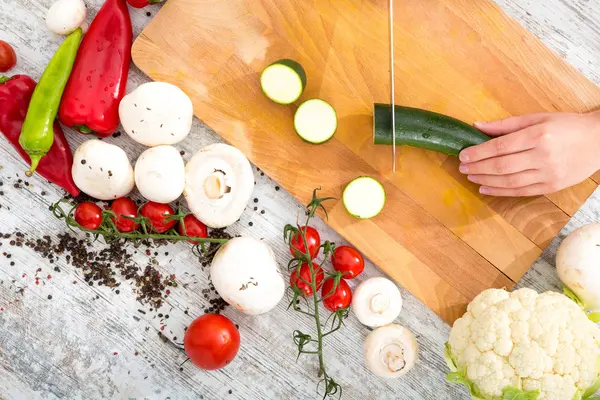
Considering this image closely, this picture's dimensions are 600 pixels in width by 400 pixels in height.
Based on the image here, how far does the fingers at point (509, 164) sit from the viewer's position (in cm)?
171

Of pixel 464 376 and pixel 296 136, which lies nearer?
pixel 464 376

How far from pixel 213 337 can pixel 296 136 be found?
757 millimetres

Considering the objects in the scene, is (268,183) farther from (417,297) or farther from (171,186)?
(417,297)

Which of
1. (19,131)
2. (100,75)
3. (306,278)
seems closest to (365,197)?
(306,278)

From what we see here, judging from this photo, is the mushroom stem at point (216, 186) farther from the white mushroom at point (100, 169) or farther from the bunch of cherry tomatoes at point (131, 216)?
the white mushroom at point (100, 169)

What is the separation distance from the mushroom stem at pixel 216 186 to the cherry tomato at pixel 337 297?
49 centimetres

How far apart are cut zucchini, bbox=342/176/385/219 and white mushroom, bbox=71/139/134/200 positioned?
790 mm

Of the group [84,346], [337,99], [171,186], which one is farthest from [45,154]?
[337,99]

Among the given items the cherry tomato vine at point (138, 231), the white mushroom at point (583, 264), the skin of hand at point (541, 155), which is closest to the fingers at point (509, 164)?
the skin of hand at point (541, 155)

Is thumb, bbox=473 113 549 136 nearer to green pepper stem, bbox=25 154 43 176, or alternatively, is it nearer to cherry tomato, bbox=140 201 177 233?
cherry tomato, bbox=140 201 177 233

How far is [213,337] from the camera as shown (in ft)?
5.63

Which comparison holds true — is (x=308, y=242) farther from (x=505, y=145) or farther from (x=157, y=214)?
(x=505, y=145)

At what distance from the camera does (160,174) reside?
1744mm

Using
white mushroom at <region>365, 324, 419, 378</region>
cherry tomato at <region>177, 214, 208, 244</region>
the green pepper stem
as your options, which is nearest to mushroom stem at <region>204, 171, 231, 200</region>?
cherry tomato at <region>177, 214, 208, 244</region>
